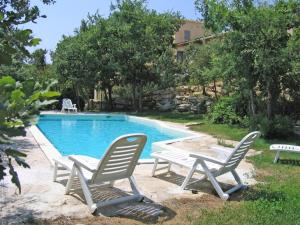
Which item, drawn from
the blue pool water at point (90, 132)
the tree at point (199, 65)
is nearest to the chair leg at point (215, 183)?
the blue pool water at point (90, 132)

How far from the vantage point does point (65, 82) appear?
2655 centimetres

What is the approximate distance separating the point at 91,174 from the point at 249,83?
9416mm

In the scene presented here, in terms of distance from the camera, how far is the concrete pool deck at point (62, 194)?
5.07 m

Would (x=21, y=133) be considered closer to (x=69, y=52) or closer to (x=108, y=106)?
(x=69, y=52)

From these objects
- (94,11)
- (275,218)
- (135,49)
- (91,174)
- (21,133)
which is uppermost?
(94,11)

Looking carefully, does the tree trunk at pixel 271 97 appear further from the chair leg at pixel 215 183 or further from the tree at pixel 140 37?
the tree at pixel 140 37

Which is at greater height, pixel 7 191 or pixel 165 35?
pixel 165 35

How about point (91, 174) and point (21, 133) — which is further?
point (91, 174)

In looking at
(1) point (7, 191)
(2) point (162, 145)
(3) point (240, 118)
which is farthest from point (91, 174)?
(3) point (240, 118)

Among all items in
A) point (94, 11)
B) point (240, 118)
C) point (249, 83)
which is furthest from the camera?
point (94, 11)

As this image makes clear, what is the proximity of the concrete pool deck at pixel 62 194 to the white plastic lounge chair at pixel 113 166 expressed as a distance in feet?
0.44

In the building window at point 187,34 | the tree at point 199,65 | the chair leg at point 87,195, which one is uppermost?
the building window at point 187,34

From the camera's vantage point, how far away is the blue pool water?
13.6m

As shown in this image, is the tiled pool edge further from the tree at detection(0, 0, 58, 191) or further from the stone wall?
the stone wall
